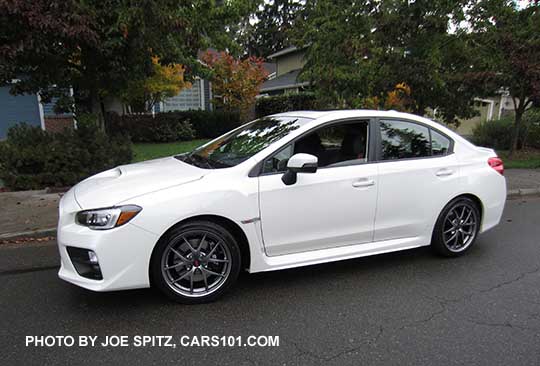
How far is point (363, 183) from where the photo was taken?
3.68 m

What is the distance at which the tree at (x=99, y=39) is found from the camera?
5.00m

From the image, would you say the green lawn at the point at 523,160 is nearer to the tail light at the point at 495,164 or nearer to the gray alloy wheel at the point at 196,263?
the tail light at the point at 495,164

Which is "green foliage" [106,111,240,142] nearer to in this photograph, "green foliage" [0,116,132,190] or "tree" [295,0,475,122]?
"green foliage" [0,116,132,190]

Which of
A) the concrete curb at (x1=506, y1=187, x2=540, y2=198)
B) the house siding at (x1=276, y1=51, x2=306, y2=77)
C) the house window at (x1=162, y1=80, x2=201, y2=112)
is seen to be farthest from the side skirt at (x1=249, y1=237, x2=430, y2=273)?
the house siding at (x1=276, y1=51, x2=306, y2=77)

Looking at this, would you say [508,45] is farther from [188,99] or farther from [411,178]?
[188,99]

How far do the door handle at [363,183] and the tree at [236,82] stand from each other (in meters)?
14.7

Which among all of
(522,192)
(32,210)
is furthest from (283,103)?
(32,210)

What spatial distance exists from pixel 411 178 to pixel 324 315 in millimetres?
1682

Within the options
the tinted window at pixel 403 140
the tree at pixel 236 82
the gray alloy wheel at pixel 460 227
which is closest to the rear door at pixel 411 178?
the tinted window at pixel 403 140

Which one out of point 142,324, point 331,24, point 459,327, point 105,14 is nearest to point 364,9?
point 331,24

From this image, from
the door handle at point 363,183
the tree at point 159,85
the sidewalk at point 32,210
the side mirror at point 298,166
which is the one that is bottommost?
the sidewalk at point 32,210

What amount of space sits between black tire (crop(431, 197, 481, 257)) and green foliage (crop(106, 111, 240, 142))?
1261 cm

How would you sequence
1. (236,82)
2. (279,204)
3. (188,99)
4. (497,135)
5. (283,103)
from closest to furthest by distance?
(279,204), (497,135), (236,82), (283,103), (188,99)

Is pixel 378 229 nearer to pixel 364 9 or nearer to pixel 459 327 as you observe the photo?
pixel 459 327
